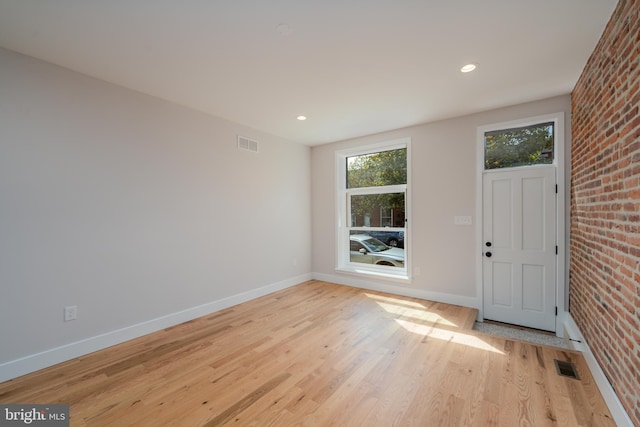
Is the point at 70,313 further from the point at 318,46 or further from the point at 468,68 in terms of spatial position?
the point at 468,68

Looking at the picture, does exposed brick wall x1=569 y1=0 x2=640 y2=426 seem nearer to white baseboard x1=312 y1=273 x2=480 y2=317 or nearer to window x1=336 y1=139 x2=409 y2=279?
white baseboard x1=312 y1=273 x2=480 y2=317

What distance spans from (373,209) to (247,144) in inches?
94.6

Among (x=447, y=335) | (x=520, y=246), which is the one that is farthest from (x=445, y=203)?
(x=447, y=335)

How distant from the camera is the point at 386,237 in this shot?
4.69 meters

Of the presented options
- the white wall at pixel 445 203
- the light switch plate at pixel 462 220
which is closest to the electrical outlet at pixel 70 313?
the white wall at pixel 445 203

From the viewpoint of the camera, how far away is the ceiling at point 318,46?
5.89ft

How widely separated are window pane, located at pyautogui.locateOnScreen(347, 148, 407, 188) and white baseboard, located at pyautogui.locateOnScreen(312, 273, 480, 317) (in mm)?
1717

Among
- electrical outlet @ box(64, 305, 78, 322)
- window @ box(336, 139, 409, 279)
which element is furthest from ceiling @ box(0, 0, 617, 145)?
electrical outlet @ box(64, 305, 78, 322)

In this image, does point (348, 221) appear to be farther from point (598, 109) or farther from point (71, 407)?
point (71, 407)

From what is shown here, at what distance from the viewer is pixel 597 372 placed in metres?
2.05

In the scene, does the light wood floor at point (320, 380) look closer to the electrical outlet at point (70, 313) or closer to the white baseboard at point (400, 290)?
the electrical outlet at point (70, 313)

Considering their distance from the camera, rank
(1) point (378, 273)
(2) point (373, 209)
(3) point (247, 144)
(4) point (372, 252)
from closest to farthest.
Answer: (3) point (247, 144) → (1) point (378, 273) → (2) point (373, 209) → (4) point (372, 252)

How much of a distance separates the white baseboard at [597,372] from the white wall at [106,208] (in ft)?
12.6

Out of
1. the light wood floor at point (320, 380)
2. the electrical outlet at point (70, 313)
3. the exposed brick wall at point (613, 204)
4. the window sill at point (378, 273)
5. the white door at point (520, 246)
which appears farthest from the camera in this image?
the window sill at point (378, 273)
